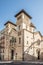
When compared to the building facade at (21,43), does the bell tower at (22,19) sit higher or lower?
higher

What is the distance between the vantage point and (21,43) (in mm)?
30188

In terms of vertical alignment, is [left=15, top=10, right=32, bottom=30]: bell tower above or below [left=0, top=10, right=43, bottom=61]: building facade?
above

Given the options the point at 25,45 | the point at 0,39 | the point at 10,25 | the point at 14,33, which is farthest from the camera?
the point at 10,25

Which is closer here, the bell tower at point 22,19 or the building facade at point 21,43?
→ the building facade at point 21,43

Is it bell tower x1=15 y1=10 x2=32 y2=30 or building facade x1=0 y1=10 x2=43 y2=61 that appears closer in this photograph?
building facade x1=0 y1=10 x2=43 y2=61

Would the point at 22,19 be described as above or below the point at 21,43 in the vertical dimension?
above

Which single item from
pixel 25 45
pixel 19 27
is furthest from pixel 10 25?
pixel 25 45

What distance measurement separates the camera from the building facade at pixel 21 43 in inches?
1182

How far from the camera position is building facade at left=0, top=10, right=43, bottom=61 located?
3003 centimetres

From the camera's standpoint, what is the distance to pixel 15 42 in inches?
1231

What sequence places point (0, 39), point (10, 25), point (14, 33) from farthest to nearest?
point (10, 25) → point (0, 39) → point (14, 33)

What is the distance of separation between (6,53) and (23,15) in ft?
40.4

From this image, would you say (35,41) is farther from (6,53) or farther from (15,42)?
(6,53)

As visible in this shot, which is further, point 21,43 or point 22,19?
point 22,19
